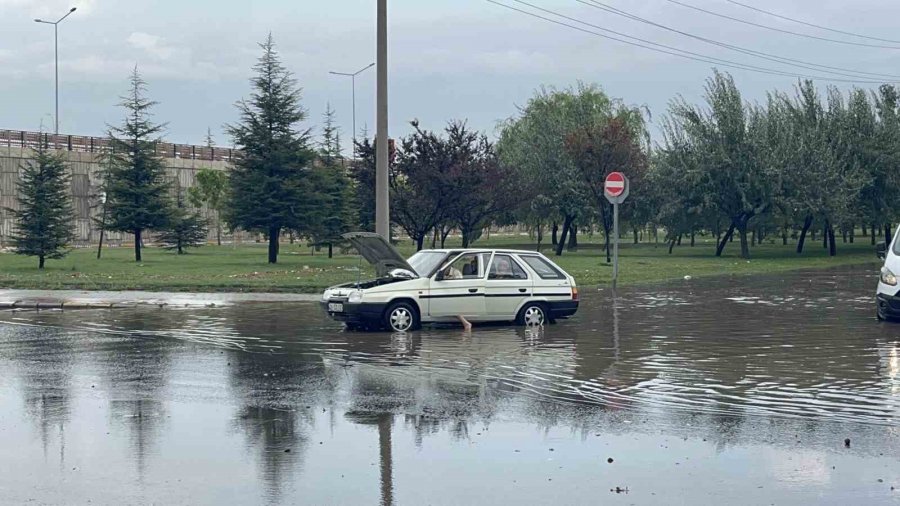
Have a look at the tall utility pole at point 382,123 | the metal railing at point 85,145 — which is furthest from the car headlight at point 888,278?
the metal railing at point 85,145

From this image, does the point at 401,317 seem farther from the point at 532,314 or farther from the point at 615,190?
the point at 615,190

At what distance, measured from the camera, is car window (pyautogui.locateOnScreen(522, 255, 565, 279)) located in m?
19.0

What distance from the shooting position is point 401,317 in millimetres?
17875

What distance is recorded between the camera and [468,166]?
43.9m

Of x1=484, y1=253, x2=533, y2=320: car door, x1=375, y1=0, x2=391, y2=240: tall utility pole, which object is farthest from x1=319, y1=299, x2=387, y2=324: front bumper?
x1=375, y1=0, x2=391, y2=240: tall utility pole

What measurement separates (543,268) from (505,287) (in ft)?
3.08

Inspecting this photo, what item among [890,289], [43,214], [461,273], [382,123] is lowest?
[890,289]

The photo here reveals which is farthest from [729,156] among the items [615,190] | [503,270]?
[503,270]

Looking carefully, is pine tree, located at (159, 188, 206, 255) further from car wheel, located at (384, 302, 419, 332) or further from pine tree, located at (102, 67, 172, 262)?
car wheel, located at (384, 302, 419, 332)

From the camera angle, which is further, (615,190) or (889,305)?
(615,190)

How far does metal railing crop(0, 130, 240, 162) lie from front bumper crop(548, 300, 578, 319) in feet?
128

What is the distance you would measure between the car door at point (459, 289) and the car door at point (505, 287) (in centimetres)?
15

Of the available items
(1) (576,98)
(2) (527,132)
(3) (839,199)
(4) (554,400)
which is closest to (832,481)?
(4) (554,400)

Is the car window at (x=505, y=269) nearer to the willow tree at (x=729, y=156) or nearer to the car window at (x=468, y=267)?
the car window at (x=468, y=267)
